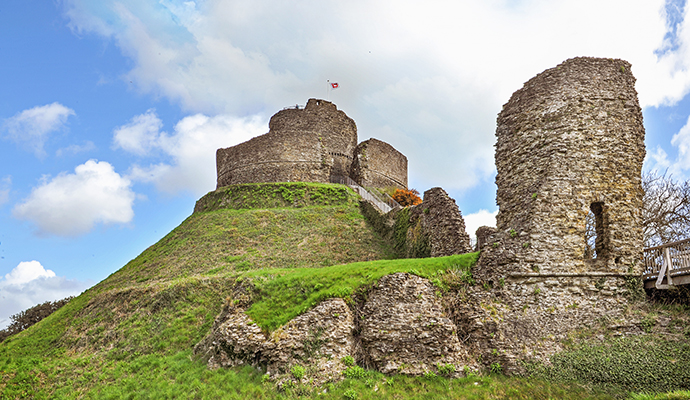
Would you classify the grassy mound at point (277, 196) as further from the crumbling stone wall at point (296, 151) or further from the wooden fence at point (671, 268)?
the wooden fence at point (671, 268)

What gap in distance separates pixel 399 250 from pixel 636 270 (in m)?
12.8

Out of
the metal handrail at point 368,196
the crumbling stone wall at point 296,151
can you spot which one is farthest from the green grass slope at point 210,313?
the crumbling stone wall at point 296,151

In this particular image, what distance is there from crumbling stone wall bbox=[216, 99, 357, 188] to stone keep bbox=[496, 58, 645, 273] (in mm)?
25551

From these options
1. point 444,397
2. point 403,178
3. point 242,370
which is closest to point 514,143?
point 444,397

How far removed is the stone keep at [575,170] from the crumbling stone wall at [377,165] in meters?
26.0

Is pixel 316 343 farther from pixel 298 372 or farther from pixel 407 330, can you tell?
pixel 407 330

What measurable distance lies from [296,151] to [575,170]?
28.2 m

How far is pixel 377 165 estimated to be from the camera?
42312mm

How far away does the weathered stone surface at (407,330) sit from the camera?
12.3m

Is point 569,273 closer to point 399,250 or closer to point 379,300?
point 379,300

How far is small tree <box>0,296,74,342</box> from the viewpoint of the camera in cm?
2866

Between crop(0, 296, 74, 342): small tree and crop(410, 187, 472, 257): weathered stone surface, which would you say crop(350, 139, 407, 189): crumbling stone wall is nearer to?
crop(410, 187, 472, 257): weathered stone surface

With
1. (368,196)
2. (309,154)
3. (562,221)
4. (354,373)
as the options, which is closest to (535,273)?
(562,221)

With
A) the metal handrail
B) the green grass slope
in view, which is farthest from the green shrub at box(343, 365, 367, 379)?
the metal handrail
